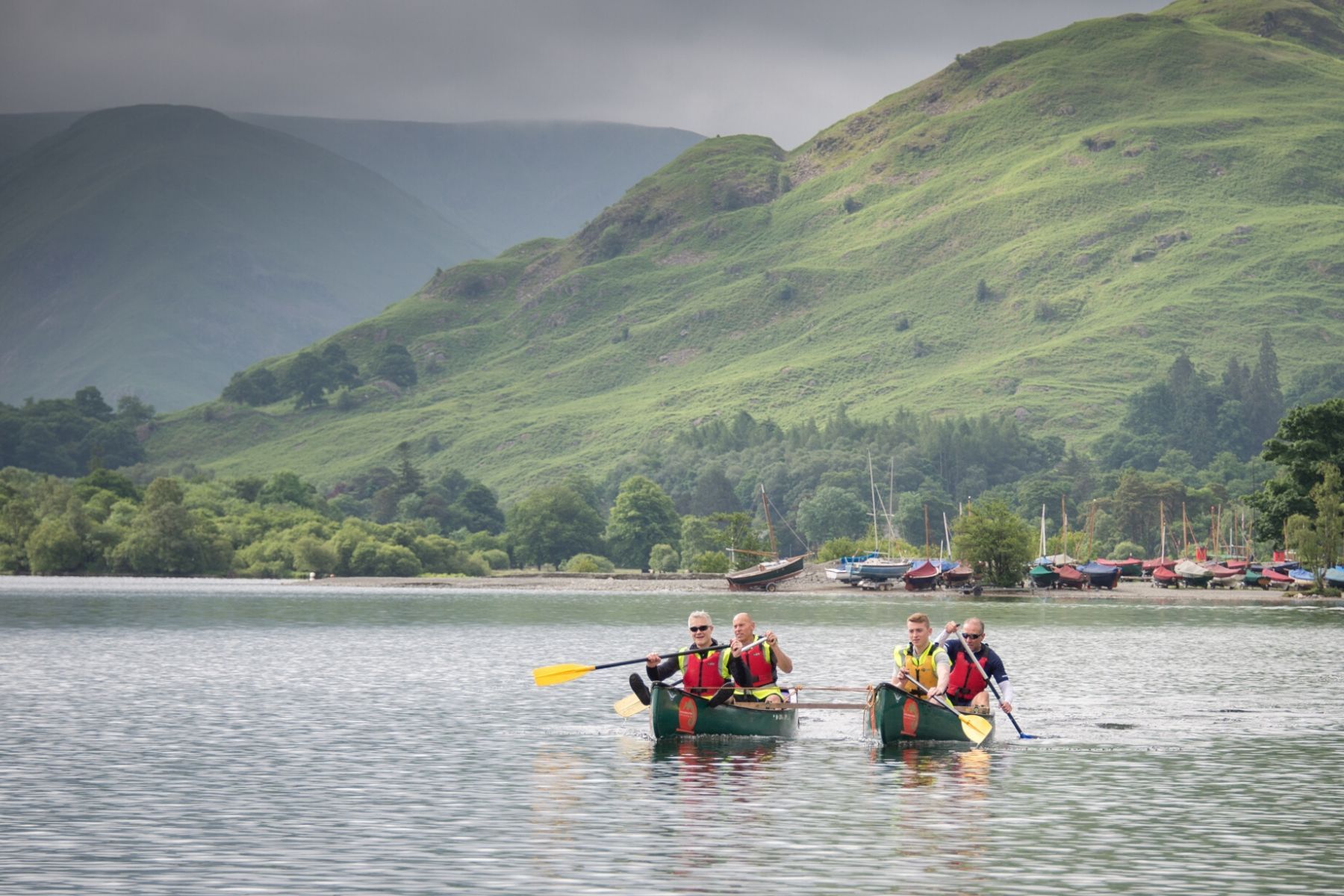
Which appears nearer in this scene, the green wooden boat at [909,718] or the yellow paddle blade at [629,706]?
the green wooden boat at [909,718]

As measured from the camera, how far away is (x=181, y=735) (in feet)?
158

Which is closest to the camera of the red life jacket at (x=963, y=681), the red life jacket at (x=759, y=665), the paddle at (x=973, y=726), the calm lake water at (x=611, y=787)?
the calm lake water at (x=611, y=787)

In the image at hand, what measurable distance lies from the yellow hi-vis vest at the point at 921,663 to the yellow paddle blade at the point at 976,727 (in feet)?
4.14

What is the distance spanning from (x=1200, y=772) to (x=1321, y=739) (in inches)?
351

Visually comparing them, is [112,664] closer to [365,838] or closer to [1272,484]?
[365,838]

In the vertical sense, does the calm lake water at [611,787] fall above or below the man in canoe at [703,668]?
below

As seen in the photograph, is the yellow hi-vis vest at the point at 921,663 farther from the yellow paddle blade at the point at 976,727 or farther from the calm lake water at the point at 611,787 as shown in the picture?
the calm lake water at the point at 611,787

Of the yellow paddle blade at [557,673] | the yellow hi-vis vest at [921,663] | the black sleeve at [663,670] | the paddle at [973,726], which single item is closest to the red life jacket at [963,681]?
the yellow hi-vis vest at [921,663]

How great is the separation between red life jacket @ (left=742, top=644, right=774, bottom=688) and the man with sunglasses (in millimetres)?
4658

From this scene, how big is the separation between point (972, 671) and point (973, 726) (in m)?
1.52

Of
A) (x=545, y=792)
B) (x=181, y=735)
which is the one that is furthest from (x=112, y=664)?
(x=545, y=792)

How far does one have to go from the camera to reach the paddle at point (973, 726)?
1732 inches

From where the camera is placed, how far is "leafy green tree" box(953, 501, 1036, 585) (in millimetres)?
184375

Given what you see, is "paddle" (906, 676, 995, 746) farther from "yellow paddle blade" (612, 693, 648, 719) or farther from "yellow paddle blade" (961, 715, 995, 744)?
"yellow paddle blade" (612, 693, 648, 719)
